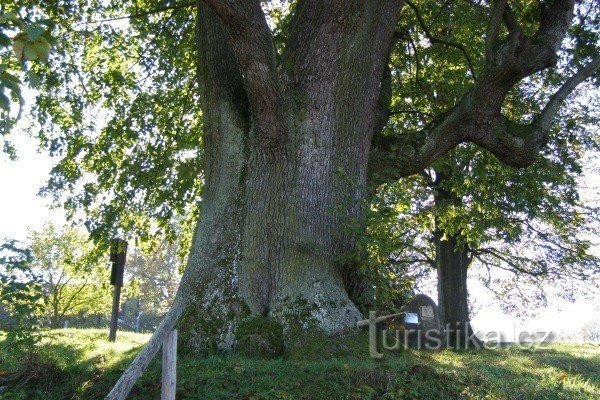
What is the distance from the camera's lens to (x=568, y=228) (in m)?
17.7

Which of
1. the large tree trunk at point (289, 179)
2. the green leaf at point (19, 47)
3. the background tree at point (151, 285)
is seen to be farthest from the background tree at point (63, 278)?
the background tree at point (151, 285)

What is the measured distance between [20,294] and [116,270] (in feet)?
20.6

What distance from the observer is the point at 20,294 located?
6035mm

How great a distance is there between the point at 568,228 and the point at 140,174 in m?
12.4

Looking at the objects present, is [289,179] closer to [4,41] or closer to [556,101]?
[556,101]

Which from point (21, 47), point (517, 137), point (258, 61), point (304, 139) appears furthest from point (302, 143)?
point (21, 47)

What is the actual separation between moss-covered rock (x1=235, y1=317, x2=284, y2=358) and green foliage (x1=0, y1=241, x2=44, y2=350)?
224 cm

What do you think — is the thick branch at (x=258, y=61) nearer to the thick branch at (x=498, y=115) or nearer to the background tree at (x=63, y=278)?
the thick branch at (x=498, y=115)

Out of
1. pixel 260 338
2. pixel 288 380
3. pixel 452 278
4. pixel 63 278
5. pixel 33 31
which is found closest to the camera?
pixel 33 31

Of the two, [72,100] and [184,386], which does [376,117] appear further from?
[72,100]

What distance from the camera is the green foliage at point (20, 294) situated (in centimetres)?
601

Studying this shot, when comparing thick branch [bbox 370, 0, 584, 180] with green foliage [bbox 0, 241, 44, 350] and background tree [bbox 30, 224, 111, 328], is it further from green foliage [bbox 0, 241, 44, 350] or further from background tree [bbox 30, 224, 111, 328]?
background tree [bbox 30, 224, 111, 328]

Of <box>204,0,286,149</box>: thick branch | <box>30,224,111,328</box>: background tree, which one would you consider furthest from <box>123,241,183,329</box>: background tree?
<box>204,0,286,149</box>: thick branch

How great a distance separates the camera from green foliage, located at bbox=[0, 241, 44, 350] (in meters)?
6.01
